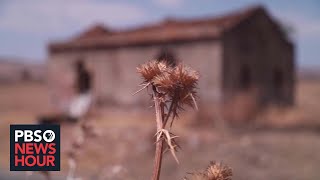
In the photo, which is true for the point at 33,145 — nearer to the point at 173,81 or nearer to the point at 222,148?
the point at 173,81

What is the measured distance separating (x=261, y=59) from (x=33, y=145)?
14980 mm

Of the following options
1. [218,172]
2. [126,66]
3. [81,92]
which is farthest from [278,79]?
[218,172]

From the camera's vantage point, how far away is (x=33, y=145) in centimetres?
258

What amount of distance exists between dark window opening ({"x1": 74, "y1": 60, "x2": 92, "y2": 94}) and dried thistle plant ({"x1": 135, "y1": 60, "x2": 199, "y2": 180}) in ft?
58.2

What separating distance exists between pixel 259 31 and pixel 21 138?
48.8 feet

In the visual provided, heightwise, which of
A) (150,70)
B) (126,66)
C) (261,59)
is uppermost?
(126,66)

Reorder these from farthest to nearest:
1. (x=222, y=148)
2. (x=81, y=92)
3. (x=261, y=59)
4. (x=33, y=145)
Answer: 1. (x=81, y=92)
2. (x=261, y=59)
3. (x=222, y=148)
4. (x=33, y=145)

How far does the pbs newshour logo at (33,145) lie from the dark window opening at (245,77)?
13590mm

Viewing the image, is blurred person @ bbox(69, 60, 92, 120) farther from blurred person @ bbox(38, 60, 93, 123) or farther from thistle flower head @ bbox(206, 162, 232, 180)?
thistle flower head @ bbox(206, 162, 232, 180)

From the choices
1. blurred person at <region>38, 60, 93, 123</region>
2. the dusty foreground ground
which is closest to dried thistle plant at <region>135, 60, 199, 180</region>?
the dusty foreground ground

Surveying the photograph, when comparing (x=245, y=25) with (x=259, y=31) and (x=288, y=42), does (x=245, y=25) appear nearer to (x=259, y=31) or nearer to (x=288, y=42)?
(x=259, y=31)

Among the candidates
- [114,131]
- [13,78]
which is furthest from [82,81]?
[13,78]

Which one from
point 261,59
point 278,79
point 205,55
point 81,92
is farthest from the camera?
point 81,92

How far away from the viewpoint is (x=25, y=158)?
2.60 meters
